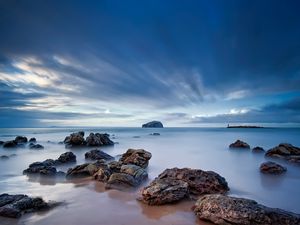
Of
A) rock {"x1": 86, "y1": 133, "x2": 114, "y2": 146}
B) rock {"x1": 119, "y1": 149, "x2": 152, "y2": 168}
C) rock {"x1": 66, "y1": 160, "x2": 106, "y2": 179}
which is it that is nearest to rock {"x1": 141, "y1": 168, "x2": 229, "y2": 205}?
rock {"x1": 66, "y1": 160, "x2": 106, "y2": 179}

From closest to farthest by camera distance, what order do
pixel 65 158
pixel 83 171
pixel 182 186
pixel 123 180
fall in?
pixel 182 186 < pixel 123 180 < pixel 83 171 < pixel 65 158

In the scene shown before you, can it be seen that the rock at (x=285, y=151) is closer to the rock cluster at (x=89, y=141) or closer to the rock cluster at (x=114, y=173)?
the rock cluster at (x=114, y=173)

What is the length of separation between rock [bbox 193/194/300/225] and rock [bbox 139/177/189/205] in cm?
123

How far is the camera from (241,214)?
5.42 m

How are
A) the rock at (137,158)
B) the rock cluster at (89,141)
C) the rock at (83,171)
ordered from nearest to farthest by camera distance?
the rock at (83,171) < the rock at (137,158) < the rock cluster at (89,141)

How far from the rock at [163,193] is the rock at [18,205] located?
3.00m

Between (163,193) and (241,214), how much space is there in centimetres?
245

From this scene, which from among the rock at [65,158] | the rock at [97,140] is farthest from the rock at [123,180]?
the rock at [97,140]

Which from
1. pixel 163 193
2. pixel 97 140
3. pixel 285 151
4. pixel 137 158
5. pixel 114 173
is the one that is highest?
pixel 97 140

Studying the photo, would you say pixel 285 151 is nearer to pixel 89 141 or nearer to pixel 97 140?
pixel 97 140

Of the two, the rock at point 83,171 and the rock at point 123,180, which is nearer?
the rock at point 123,180

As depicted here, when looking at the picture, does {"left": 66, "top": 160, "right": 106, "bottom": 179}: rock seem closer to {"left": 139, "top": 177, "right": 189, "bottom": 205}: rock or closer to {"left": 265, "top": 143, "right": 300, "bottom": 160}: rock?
{"left": 139, "top": 177, "right": 189, "bottom": 205}: rock

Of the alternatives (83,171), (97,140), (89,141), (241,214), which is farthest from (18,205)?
(89,141)

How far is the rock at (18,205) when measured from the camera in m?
5.97
